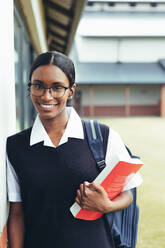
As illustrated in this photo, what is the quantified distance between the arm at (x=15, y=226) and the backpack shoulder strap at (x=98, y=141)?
47cm

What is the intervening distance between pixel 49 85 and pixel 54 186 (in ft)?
1.62

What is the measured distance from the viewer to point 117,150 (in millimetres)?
1600

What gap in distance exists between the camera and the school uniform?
59.5 inches

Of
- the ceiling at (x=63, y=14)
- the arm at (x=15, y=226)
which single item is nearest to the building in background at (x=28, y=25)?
the ceiling at (x=63, y=14)

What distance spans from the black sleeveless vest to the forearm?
6.1 inches

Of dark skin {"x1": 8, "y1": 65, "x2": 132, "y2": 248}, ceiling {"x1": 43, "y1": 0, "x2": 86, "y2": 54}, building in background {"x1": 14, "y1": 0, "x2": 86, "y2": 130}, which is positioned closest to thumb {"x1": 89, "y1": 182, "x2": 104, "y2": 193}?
dark skin {"x1": 8, "y1": 65, "x2": 132, "y2": 248}

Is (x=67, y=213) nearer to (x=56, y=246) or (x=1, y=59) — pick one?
(x=56, y=246)

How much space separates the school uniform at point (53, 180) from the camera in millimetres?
1512

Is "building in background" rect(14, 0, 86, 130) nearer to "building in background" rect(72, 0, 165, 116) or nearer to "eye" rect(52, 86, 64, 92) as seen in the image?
"eye" rect(52, 86, 64, 92)

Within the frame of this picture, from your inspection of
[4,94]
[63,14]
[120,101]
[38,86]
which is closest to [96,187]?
[38,86]

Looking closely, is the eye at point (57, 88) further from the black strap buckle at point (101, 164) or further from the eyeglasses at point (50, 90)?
the black strap buckle at point (101, 164)

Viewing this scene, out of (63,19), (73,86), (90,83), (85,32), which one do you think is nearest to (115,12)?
(85,32)

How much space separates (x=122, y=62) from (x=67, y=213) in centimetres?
2898

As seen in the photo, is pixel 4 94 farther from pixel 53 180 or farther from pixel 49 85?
pixel 53 180
